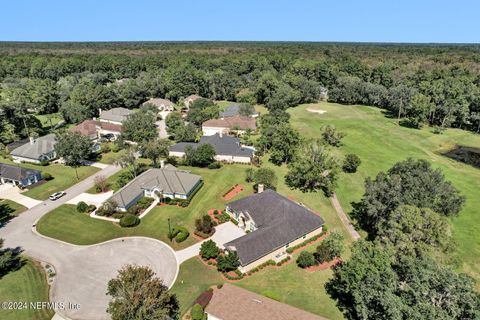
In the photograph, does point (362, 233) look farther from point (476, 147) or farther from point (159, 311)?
point (476, 147)

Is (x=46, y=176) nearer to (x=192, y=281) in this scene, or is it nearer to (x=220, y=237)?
(x=220, y=237)

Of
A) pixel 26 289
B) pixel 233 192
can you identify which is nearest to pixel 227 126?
pixel 233 192

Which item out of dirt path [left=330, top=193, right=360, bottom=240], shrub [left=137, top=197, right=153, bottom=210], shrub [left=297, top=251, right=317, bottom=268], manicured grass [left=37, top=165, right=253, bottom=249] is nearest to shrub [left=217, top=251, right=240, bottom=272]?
manicured grass [left=37, top=165, right=253, bottom=249]

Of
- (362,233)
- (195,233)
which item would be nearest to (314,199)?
(362,233)

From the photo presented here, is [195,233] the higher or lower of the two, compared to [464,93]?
lower

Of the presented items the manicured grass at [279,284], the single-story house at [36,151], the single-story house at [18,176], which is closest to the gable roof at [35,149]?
the single-story house at [36,151]

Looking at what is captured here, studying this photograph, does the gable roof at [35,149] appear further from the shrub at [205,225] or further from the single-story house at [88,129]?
the shrub at [205,225]

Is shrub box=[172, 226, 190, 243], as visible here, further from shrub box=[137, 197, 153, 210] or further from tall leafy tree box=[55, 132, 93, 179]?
tall leafy tree box=[55, 132, 93, 179]
